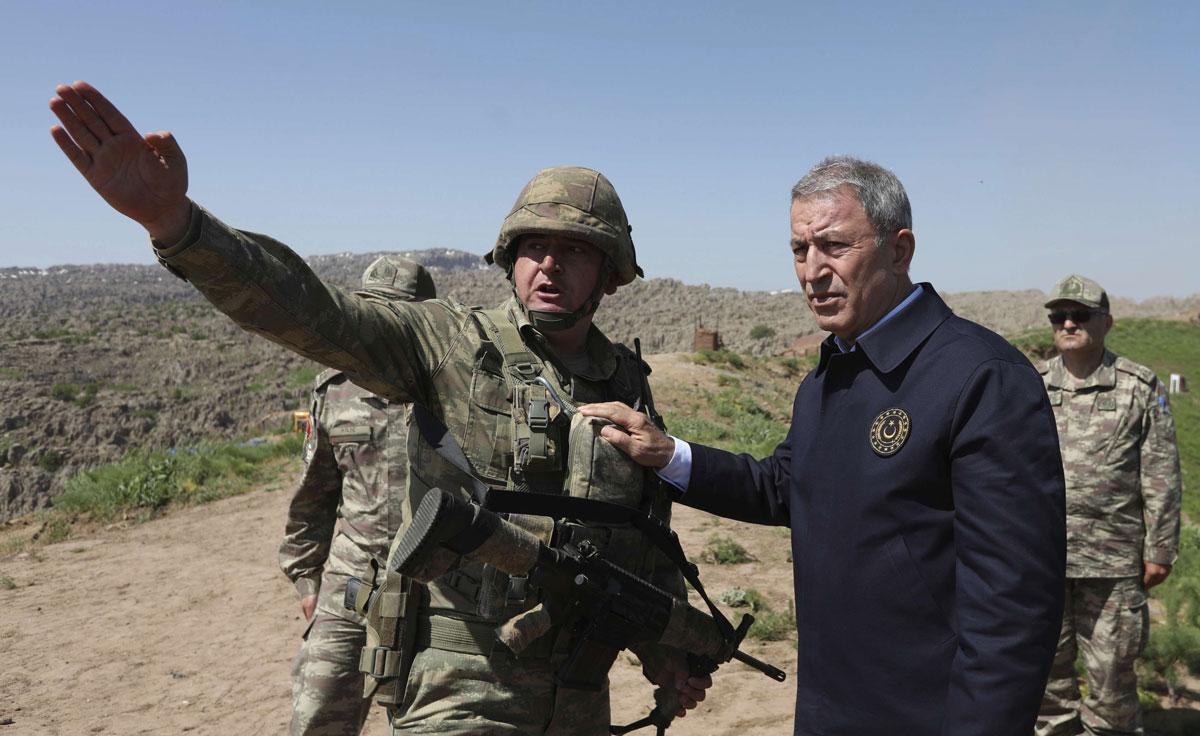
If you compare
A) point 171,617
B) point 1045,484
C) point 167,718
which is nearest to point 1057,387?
point 1045,484

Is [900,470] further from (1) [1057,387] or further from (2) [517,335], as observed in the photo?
(1) [1057,387]

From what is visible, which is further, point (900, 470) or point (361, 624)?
point (361, 624)

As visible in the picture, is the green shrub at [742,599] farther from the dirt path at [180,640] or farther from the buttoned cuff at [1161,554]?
the buttoned cuff at [1161,554]

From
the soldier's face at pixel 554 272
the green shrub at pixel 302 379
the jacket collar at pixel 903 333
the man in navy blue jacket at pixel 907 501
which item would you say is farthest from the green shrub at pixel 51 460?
the jacket collar at pixel 903 333

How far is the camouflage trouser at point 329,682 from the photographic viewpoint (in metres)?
3.75

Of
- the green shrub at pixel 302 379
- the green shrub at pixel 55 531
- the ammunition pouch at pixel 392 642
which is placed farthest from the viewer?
the green shrub at pixel 302 379

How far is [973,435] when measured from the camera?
1876 millimetres

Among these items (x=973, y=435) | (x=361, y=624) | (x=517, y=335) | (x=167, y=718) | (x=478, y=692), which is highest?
(x=517, y=335)

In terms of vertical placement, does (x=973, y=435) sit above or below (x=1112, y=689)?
above

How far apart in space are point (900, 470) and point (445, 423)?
117cm

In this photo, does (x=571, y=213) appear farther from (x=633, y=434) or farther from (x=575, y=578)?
(x=575, y=578)

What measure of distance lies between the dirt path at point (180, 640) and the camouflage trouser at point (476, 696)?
129 inches

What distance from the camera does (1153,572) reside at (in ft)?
15.8

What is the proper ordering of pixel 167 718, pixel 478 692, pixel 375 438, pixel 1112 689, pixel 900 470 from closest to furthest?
1. pixel 900 470
2. pixel 478 692
3. pixel 375 438
4. pixel 1112 689
5. pixel 167 718
